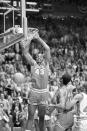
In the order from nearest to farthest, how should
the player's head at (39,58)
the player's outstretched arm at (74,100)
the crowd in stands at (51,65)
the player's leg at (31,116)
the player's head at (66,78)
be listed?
the player's outstretched arm at (74,100) → the player's head at (66,78) → the player's leg at (31,116) → the player's head at (39,58) → the crowd in stands at (51,65)

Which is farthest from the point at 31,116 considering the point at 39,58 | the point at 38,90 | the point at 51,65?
the point at 51,65

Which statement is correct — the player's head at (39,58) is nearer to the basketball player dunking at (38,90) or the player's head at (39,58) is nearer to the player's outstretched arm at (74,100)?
the basketball player dunking at (38,90)

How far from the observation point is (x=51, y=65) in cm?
2175

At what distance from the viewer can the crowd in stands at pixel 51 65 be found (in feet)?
49.8

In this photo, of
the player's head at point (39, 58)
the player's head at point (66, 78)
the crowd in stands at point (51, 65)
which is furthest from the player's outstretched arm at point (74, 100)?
the crowd in stands at point (51, 65)

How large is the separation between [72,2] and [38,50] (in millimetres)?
5020

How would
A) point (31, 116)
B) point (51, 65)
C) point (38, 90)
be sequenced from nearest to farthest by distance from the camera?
point (31, 116) < point (38, 90) < point (51, 65)

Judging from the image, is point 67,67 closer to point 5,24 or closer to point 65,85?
point 5,24

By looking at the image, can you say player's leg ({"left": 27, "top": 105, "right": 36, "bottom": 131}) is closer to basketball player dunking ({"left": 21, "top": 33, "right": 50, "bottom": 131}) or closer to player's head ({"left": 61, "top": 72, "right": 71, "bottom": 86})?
basketball player dunking ({"left": 21, "top": 33, "right": 50, "bottom": 131})

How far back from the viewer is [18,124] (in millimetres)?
14156

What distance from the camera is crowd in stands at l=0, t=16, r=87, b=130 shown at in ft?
49.8

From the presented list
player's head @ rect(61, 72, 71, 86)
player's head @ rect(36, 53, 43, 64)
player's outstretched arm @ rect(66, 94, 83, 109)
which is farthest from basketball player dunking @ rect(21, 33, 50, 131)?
player's outstretched arm @ rect(66, 94, 83, 109)

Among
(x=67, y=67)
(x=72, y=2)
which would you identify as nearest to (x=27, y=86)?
(x=67, y=67)

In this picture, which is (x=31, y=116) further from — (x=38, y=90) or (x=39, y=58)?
(x=39, y=58)
